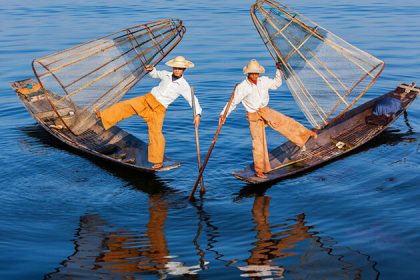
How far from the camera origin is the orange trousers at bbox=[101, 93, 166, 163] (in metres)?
9.68

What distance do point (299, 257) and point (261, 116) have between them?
2.71m

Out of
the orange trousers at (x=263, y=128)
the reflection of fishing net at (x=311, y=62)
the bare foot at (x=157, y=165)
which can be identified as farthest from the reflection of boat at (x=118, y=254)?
the reflection of fishing net at (x=311, y=62)

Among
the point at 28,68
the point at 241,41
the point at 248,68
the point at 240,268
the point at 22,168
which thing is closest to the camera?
the point at 240,268

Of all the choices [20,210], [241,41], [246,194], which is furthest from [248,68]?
[241,41]

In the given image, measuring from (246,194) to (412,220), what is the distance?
2365 millimetres

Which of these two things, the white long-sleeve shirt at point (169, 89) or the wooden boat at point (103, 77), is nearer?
the white long-sleeve shirt at point (169, 89)

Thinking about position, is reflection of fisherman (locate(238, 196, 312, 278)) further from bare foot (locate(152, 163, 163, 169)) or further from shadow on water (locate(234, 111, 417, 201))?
bare foot (locate(152, 163, 163, 169))

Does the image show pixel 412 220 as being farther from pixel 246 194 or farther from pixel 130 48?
pixel 130 48

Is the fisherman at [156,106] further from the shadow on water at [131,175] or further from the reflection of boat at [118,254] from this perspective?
the reflection of boat at [118,254]

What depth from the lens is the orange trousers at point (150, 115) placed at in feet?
31.8

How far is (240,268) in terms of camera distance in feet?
23.0

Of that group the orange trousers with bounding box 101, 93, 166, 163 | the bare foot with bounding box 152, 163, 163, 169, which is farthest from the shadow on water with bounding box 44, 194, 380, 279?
the orange trousers with bounding box 101, 93, 166, 163

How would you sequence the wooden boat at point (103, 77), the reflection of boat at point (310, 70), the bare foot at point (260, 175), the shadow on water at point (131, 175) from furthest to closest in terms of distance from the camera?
A: 1. the wooden boat at point (103, 77)
2. the reflection of boat at point (310, 70)
3. the shadow on water at point (131, 175)
4. the bare foot at point (260, 175)

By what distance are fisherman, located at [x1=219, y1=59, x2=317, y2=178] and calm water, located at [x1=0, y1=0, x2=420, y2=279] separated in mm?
528
